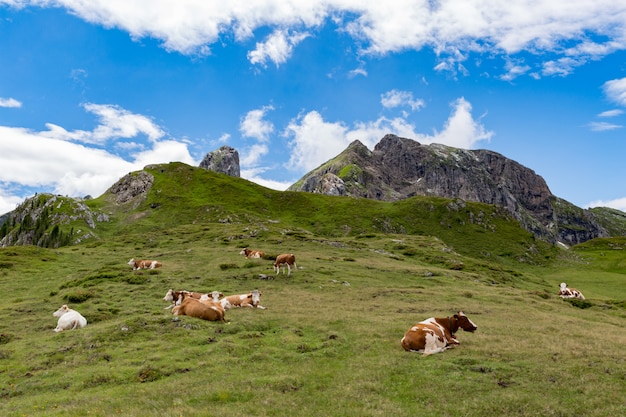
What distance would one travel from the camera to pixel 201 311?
2483 centimetres

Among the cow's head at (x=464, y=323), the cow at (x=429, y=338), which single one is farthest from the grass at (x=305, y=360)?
the cow at (x=429, y=338)

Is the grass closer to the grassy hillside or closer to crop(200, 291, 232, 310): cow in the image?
the grassy hillside

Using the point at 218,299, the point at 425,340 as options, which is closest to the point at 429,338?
the point at 425,340

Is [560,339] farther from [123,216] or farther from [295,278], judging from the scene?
[123,216]

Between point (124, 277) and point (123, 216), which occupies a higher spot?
point (123, 216)

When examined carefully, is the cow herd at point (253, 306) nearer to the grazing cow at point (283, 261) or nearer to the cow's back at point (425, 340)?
the cow's back at point (425, 340)

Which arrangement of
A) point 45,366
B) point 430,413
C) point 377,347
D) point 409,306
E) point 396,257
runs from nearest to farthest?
point 430,413, point 45,366, point 377,347, point 409,306, point 396,257

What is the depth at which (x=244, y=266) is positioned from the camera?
4956cm

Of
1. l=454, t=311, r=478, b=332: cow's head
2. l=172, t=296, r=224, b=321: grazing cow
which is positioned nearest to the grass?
l=454, t=311, r=478, b=332: cow's head

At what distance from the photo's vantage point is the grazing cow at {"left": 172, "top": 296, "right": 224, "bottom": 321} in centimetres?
2467

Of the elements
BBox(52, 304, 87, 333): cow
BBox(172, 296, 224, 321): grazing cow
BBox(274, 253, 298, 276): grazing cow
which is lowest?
BBox(52, 304, 87, 333): cow

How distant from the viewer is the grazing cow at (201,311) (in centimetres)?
2467

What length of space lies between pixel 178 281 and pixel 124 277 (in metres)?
6.24

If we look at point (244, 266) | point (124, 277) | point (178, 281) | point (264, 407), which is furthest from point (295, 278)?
point (264, 407)
